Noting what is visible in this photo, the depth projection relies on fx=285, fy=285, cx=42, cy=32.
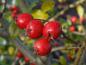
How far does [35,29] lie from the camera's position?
48.2 inches

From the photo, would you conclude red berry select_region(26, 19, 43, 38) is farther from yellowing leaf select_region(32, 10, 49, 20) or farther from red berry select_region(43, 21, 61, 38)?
yellowing leaf select_region(32, 10, 49, 20)

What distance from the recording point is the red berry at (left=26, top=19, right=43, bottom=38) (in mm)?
1210

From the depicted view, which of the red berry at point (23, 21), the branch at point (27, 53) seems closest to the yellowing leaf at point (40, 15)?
the red berry at point (23, 21)

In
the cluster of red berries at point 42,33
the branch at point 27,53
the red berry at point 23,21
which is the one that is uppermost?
the red berry at point 23,21

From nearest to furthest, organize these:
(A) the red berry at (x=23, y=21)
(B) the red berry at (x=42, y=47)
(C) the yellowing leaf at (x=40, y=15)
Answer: (B) the red berry at (x=42, y=47)
(A) the red berry at (x=23, y=21)
(C) the yellowing leaf at (x=40, y=15)

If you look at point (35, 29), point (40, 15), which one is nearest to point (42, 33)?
point (35, 29)

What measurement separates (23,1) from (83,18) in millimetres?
912

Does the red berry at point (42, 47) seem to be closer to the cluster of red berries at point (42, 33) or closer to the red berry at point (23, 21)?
the cluster of red berries at point (42, 33)

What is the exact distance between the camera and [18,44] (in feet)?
4.01

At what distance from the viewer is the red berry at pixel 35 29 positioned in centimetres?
121

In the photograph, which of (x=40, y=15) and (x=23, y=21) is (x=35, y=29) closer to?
(x=23, y=21)

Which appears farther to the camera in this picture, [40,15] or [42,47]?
[40,15]

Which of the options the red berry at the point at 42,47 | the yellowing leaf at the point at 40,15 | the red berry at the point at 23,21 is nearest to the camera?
the red berry at the point at 42,47

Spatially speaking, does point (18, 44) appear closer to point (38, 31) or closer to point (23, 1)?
point (38, 31)
